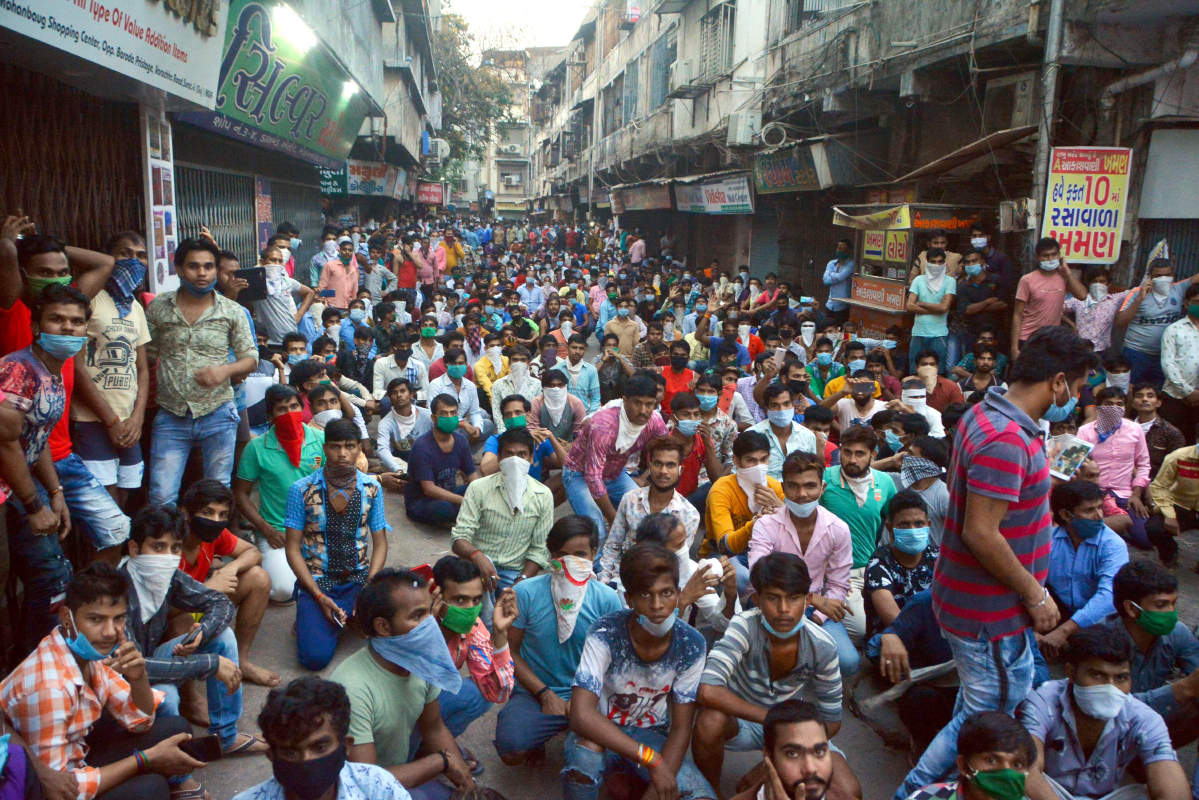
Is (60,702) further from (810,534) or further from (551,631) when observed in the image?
(810,534)

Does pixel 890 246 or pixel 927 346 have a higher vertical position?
pixel 890 246

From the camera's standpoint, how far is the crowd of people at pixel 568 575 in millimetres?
2938

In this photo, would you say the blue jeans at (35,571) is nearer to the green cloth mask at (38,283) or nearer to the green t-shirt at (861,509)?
the green cloth mask at (38,283)

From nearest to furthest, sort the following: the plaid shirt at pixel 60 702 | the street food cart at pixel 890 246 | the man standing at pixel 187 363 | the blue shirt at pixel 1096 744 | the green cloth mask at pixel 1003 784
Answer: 1. the green cloth mask at pixel 1003 784
2. the plaid shirt at pixel 60 702
3. the blue shirt at pixel 1096 744
4. the man standing at pixel 187 363
5. the street food cart at pixel 890 246

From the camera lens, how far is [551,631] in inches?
152

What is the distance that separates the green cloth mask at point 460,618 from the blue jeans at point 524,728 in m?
0.39

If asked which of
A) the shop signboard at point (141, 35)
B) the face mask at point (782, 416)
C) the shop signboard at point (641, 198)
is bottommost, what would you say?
the face mask at point (782, 416)

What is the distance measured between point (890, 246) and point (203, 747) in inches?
382

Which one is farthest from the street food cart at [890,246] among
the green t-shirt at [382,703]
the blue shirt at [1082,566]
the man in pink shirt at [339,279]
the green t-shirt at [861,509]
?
the green t-shirt at [382,703]

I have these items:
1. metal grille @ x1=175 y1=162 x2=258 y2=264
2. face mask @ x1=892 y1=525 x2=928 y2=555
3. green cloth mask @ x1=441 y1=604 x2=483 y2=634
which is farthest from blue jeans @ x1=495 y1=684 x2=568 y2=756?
metal grille @ x1=175 y1=162 x2=258 y2=264

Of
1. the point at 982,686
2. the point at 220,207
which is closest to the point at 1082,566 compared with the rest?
the point at 982,686

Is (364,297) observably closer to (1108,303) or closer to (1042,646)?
(1108,303)

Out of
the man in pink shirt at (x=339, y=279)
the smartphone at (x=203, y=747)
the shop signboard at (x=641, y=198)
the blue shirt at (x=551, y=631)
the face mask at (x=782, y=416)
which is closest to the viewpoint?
the smartphone at (x=203, y=747)

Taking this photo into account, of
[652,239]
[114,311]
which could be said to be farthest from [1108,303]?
[652,239]
